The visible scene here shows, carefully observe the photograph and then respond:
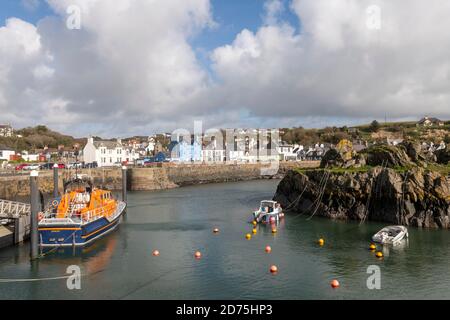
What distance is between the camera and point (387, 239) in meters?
32.7

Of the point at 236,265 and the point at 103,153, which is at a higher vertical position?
the point at 103,153

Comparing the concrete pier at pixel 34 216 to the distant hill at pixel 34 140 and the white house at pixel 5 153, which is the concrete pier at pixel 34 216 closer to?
the white house at pixel 5 153

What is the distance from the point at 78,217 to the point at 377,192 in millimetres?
28902

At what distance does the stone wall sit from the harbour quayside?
1224 inches

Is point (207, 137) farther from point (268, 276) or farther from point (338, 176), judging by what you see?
point (268, 276)

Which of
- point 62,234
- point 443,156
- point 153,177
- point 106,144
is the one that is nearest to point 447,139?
point 443,156

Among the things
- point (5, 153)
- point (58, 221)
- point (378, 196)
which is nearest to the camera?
point (58, 221)

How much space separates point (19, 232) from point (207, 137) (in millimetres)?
134921

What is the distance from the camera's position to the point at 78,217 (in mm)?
34094

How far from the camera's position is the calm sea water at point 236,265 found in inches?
906

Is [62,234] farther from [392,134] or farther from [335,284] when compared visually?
[392,134]

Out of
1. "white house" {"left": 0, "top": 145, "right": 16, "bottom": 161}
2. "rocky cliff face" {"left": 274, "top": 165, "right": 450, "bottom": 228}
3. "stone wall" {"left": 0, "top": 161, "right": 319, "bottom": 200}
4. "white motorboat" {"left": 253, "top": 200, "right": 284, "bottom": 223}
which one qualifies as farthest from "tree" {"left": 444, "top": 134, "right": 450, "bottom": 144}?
"white house" {"left": 0, "top": 145, "right": 16, "bottom": 161}

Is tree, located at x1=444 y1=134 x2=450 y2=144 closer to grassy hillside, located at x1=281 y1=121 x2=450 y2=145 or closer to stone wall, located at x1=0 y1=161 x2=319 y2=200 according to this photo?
grassy hillside, located at x1=281 y1=121 x2=450 y2=145

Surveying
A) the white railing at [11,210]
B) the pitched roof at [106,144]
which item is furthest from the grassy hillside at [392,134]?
the white railing at [11,210]
